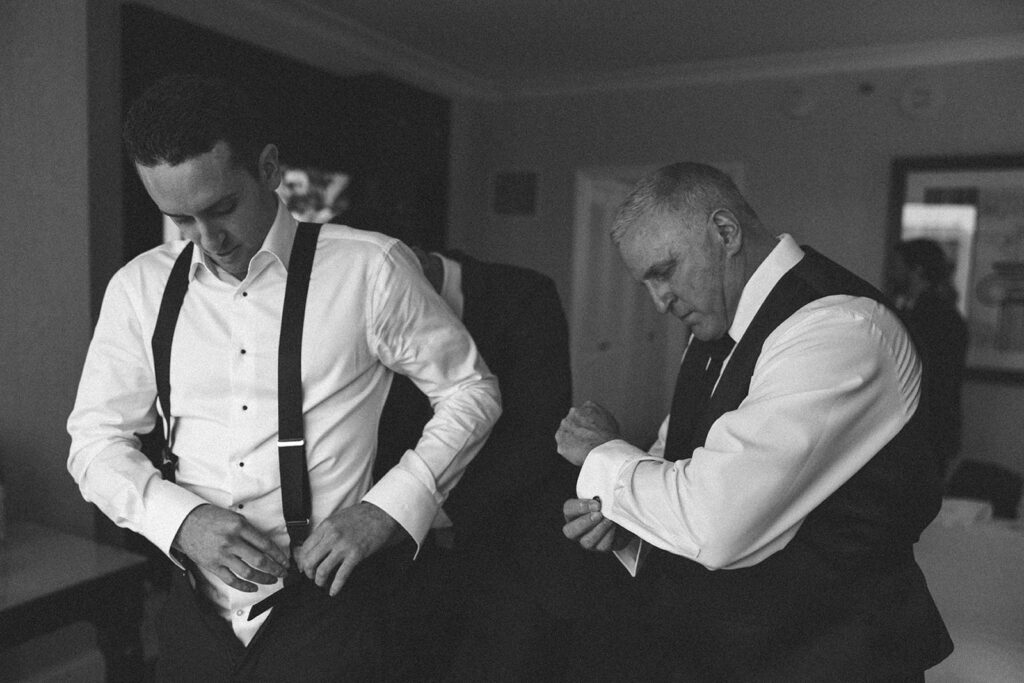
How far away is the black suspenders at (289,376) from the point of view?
4.15ft

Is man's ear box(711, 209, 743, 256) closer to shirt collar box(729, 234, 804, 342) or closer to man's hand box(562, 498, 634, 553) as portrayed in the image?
shirt collar box(729, 234, 804, 342)

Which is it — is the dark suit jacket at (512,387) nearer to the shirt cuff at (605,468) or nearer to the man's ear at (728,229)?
the shirt cuff at (605,468)

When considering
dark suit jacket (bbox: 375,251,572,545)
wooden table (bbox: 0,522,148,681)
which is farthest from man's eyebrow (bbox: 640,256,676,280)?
wooden table (bbox: 0,522,148,681)

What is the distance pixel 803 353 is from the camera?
3.63ft

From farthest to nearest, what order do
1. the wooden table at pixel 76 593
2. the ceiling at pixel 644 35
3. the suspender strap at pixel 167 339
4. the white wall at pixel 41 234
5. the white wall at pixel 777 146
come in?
the white wall at pixel 777 146
the ceiling at pixel 644 35
the white wall at pixel 41 234
the wooden table at pixel 76 593
the suspender strap at pixel 167 339

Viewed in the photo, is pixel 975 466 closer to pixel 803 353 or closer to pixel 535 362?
pixel 535 362

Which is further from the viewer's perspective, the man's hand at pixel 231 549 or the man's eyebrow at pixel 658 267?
the man's eyebrow at pixel 658 267

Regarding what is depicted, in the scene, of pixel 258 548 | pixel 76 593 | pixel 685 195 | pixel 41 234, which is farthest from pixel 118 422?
pixel 41 234

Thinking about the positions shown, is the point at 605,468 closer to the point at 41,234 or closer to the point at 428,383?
the point at 428,383

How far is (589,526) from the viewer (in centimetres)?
129

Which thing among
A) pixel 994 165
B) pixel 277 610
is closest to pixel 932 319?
pixel 994 165

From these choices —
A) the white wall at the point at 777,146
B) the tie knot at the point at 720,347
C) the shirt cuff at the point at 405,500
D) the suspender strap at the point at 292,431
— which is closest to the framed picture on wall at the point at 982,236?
the white wall at the point at 777,146

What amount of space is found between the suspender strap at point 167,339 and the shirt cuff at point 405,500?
0.37 meters

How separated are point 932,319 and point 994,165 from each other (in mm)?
1309
